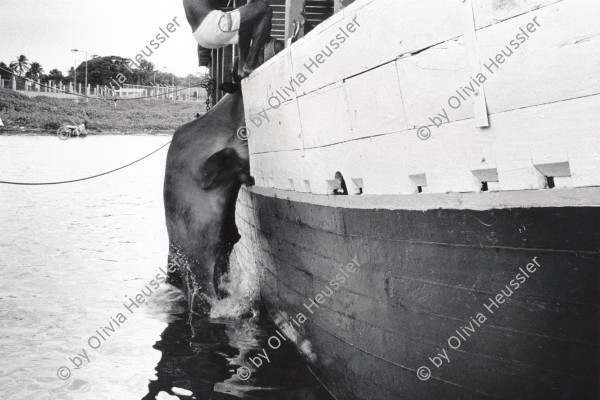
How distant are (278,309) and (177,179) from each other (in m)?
1.62

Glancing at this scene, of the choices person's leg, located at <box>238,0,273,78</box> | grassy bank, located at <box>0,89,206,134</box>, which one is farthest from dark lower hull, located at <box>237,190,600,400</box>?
grassy bank, located at <box>0,89,206,134</box>

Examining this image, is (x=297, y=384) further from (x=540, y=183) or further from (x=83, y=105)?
(x=83, y=105)

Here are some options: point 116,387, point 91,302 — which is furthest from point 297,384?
point 91,302

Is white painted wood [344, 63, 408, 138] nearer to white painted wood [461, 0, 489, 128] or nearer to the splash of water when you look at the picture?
white painted wood [461, 0, 489, 128]

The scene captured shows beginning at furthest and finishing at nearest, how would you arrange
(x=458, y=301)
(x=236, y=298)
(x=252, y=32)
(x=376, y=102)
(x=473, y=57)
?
(x=236, y=298)
(x=252, y=32)
(x=376, y=102)
(x=458, y=301)
(x=473, y=57)

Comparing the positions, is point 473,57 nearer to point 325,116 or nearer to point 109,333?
point 325,116

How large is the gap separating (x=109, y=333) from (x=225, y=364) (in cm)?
155

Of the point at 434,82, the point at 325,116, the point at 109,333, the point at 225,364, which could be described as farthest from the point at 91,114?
the point at 434,82

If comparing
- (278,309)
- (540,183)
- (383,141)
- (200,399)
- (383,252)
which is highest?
(383,141)

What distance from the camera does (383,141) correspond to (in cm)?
314

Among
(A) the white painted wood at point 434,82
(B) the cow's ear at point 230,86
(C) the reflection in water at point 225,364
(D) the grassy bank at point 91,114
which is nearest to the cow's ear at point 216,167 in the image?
(B) the cow's ear at point 230,86

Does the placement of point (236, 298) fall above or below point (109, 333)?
above

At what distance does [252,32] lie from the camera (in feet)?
18.9

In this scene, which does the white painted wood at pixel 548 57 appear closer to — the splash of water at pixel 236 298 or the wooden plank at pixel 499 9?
the wooden plank at pixel 499 9
